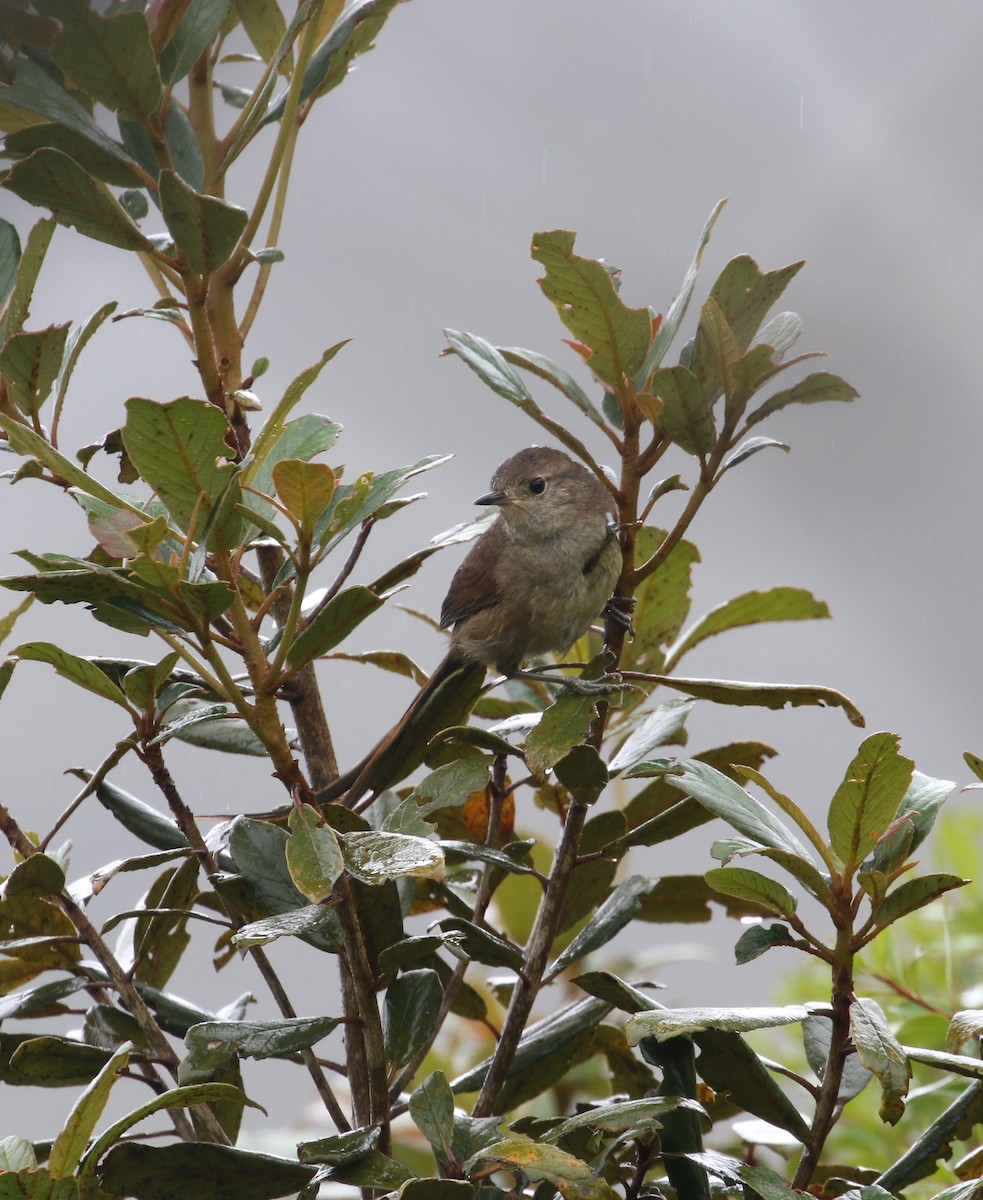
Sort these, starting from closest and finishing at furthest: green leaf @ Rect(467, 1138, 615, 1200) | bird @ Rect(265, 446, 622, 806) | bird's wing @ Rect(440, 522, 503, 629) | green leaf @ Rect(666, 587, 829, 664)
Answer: green leaf @ Rect(467, 1138, 615, 1200) < green leaf @ Rect(666, 587, 829, 664) < bird @ Rect(265, 446, 622, 806) < bird's wing @ Rect(440, 522, 503, 629)

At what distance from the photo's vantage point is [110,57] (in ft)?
2.66

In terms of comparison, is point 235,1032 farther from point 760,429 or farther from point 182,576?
point 760,429

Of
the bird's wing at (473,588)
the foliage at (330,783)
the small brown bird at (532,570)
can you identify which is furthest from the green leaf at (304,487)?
the bird's wing at (473,588)

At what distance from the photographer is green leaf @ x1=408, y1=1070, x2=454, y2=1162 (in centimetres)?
73

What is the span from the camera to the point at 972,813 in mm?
1674

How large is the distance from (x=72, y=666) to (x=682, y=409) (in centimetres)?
45

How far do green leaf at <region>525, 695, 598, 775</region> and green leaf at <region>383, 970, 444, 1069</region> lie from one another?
0.17m

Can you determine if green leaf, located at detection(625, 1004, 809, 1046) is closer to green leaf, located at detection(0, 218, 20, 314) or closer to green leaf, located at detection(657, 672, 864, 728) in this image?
green leaf, located at detection(657, 672, 864, 728)

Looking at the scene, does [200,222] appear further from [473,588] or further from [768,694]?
[473,588]

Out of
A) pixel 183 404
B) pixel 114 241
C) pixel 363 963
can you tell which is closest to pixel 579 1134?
pixel 363 963

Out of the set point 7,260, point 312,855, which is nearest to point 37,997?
point 312,855

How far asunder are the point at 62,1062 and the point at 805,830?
0.52m

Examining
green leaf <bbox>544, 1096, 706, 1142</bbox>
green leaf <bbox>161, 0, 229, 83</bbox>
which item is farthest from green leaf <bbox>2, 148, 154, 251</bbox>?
green leaf <bbox>544, 1096, 706, 1142</bbox>

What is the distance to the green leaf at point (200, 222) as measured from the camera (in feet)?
2.59
